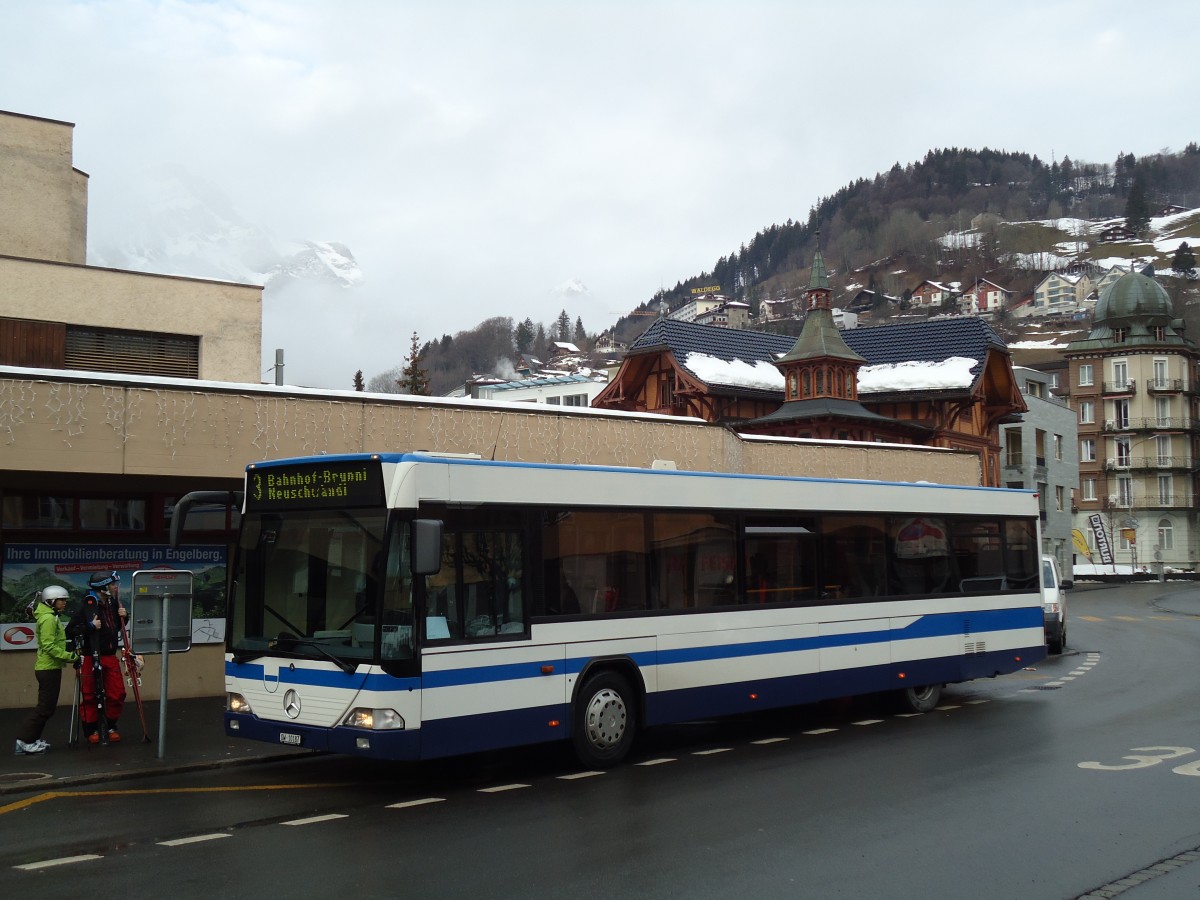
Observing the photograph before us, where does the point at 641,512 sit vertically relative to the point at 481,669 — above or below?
above

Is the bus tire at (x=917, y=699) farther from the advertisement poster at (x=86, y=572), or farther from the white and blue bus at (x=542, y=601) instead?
the advertisement poster at (x=86, y=572)

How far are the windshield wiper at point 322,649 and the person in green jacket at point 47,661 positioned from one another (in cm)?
318

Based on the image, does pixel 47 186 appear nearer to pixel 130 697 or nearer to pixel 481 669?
pixel 130 697

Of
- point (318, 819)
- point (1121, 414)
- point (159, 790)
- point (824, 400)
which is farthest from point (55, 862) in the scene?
point (1121, 414)

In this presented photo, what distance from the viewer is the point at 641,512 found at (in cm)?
1216

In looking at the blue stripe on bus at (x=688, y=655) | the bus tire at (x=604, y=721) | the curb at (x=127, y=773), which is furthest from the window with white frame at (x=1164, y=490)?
the curb at (x=127, y=773)

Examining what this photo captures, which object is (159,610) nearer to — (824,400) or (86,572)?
(86,572)

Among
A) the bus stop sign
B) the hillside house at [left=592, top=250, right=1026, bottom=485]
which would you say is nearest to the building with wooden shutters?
the bus stop sign

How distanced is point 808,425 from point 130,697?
125 feet

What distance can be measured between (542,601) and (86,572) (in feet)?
27.8

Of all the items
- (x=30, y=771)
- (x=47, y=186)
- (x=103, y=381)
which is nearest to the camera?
(x=30, y=771)

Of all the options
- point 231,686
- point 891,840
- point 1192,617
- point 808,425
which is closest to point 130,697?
point 231,686

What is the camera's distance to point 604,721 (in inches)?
458

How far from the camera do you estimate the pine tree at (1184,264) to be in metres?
190
